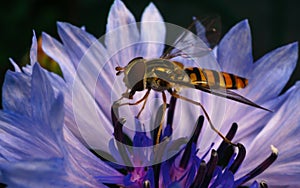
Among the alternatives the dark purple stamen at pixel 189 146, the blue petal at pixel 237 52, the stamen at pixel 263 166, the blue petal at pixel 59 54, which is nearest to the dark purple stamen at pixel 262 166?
the stamen at pixel 263 166

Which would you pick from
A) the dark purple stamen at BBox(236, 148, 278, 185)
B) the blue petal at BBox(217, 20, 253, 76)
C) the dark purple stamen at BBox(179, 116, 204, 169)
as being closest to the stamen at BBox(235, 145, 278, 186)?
the dark purple stamen at BBox(236, 148, 278, 185)

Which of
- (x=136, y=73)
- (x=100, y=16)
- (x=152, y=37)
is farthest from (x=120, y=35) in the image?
(x=100, y=16)

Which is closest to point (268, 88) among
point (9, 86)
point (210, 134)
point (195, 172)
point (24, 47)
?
point (210, 134)

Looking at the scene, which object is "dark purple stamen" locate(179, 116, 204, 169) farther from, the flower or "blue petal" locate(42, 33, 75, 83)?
"blue petal" locate(42, 33, 75, 83)

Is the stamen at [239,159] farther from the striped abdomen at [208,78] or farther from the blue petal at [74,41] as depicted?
the blue petal at [74,41]

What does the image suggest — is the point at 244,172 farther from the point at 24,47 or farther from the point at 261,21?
the point at 261,21

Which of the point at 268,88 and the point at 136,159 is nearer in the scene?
the point at 136,159
